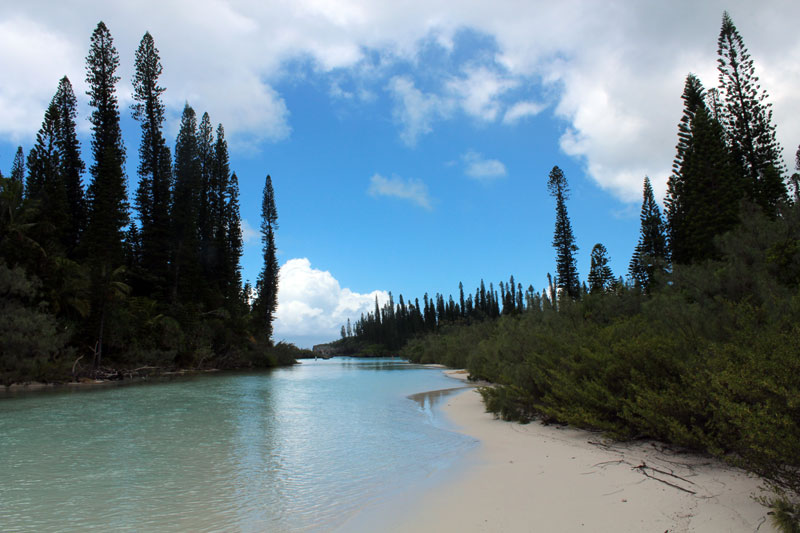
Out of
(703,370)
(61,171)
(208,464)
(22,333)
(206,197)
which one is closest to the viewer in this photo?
(703,370)

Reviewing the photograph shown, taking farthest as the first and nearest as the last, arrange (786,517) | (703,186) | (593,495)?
(703,186) < (593,495) < (786,517)

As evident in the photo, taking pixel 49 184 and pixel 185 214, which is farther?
pixel 185 214

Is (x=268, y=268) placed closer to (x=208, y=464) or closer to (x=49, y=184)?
(x=49, y=184)

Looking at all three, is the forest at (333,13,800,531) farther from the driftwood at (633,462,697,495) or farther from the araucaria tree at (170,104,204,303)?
the araucaria tree at (170,104,204,303)

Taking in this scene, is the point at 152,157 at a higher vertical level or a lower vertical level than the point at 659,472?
higher

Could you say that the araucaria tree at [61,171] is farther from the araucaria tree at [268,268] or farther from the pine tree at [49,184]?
the araucaria tree at [268,268]

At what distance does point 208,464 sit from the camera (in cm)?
670

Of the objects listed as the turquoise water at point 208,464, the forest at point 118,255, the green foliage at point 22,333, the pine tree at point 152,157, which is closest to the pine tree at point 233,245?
the forest at point 118,255

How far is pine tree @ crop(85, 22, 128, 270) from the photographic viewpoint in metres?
32.2

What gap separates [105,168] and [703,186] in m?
43.7

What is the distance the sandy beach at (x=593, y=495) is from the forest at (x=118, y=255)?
879 inches

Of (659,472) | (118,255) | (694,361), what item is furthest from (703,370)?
(118,255)

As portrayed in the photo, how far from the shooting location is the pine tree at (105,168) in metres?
32.2

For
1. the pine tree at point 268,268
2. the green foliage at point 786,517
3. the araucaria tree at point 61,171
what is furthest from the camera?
the pine tree at point 268,268
